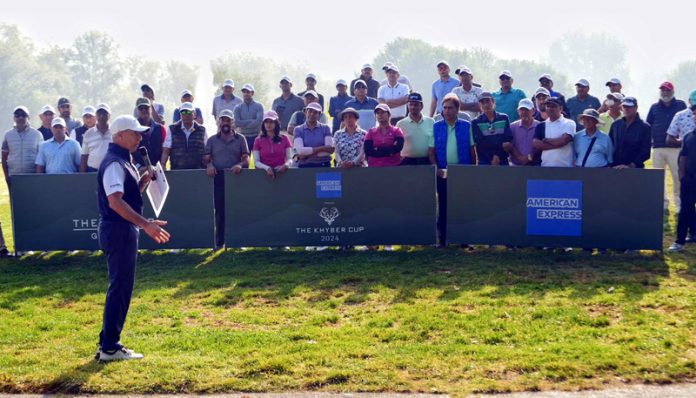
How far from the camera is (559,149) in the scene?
41.8 ft

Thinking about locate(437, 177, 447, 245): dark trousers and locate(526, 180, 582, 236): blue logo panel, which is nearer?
locate(526, 180, 582, 236): blue logo panel

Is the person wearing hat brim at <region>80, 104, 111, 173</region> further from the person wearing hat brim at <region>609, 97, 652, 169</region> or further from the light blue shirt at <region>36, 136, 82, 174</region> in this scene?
the person wearing hat brim at <region>609, 97, 652, 169</region>

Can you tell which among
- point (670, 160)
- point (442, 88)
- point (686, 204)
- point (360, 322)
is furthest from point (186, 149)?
point (670, 160)

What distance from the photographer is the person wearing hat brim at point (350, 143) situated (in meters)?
13.1

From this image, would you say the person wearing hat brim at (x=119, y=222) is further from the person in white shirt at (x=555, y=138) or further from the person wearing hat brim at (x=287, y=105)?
the person wearing hat brim at (x=287, y=105)

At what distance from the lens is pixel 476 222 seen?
12.7 m

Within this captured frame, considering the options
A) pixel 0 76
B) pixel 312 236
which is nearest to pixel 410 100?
pixel 312 236

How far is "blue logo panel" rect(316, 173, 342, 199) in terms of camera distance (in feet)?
42.4

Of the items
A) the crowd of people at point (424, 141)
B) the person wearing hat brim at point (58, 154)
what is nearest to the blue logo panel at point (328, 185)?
the crowd of people at point (424, 141)

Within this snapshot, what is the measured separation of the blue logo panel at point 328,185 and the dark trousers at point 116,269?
518cm

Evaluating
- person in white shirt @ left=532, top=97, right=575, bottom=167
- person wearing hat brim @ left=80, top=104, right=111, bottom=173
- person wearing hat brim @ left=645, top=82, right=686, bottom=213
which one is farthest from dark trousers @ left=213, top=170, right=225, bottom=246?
person wearing hat brim @ left=645, top=82, right=686, bottom=213

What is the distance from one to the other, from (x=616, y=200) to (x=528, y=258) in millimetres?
1547

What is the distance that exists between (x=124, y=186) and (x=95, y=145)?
6.40 metres

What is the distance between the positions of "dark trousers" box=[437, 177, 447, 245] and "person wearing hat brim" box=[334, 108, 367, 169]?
1.25m
